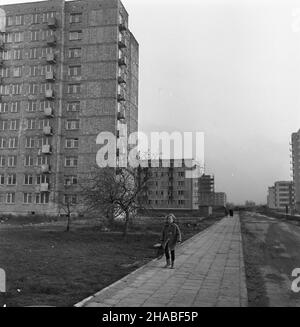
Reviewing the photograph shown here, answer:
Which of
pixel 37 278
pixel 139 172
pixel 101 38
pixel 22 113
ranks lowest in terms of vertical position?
pixel 37 278

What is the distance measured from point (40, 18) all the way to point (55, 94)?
11342 millimetres

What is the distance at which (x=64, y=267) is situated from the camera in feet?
39.7

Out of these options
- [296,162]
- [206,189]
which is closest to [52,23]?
[206,189]

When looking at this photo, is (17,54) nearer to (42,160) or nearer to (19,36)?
(19,36)

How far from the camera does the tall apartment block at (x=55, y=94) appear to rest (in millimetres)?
57281

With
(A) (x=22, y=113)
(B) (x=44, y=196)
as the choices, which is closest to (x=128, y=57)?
(A) (x=22, y=113)

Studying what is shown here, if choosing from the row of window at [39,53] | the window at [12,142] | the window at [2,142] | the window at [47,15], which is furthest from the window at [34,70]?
the window at [2,142]

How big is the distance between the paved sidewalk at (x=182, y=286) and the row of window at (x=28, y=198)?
1793 inches

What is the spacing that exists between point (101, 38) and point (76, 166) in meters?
18.4

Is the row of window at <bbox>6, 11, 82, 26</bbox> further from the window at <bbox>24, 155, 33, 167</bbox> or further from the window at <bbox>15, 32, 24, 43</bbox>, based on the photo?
the window at <bbox>24, 155, 33, 167</bbox>

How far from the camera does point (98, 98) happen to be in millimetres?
57719
